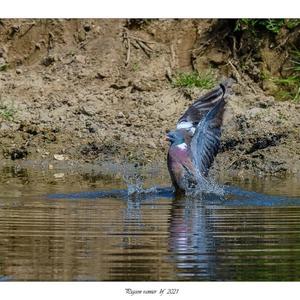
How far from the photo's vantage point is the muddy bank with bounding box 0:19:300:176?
1441cm

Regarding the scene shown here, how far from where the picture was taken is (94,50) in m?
16.7

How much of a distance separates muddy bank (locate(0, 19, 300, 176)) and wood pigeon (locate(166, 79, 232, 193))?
1.57m

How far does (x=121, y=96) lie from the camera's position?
622 inches

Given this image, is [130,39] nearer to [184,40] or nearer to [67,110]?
[184,40]

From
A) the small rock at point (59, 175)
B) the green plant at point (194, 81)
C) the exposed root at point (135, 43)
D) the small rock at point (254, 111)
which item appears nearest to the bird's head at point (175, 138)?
the small rock at point (59, 175)

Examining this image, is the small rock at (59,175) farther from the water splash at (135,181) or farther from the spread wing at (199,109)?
the spread wing at (199,109)

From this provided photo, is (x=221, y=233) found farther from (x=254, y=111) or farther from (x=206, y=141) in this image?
(x=254, y=111)

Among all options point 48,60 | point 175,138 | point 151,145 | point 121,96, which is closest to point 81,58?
point 48,60

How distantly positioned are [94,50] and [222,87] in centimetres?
570

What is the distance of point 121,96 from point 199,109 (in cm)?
350

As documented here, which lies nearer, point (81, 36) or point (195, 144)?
point (195, 144)

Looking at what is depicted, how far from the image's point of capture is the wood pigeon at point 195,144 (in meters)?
11.9
